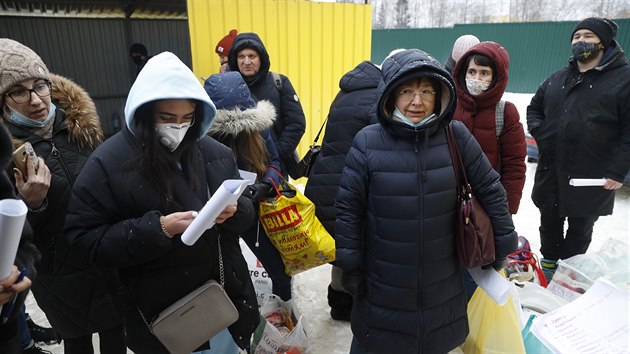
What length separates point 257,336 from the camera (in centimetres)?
246

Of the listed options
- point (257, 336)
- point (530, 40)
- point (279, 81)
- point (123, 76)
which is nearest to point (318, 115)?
point (279, 81)

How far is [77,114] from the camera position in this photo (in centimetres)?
201

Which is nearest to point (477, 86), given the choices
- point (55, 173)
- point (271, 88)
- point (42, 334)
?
point (271, 88)

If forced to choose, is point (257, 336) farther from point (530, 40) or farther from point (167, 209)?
point (530, 40)

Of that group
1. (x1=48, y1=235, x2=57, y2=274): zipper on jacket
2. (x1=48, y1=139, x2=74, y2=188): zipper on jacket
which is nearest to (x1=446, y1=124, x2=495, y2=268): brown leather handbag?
(x1=48, y1=139, x2=74, y2=188): zipper on jacket

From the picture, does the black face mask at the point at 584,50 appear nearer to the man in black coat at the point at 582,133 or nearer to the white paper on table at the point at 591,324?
the man in black coat at the point at 582,133

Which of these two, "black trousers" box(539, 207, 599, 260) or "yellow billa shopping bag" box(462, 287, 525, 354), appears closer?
"yellow billa shopping bag" box(462, 287, 525, 354)

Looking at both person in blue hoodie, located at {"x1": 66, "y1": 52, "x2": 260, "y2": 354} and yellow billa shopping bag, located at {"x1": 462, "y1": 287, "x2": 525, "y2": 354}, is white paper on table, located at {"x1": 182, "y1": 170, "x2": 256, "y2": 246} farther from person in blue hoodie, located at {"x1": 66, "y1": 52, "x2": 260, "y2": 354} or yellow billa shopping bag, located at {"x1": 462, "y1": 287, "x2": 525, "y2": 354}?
yellow billa shopping bag, located at {"x1": 462, "y1": 287, "x2": 525, "y2": 354}

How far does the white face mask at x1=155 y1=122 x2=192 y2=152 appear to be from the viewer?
1.61 metres

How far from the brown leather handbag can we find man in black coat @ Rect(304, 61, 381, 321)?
76 centimetres

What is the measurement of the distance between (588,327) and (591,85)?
178 cm

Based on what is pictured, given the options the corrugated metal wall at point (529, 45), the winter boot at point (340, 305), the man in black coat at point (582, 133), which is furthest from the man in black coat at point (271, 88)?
the corrugated metal wall at point (529, 45)

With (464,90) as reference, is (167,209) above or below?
below

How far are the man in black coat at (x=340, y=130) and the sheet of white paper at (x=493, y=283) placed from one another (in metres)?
1.03
